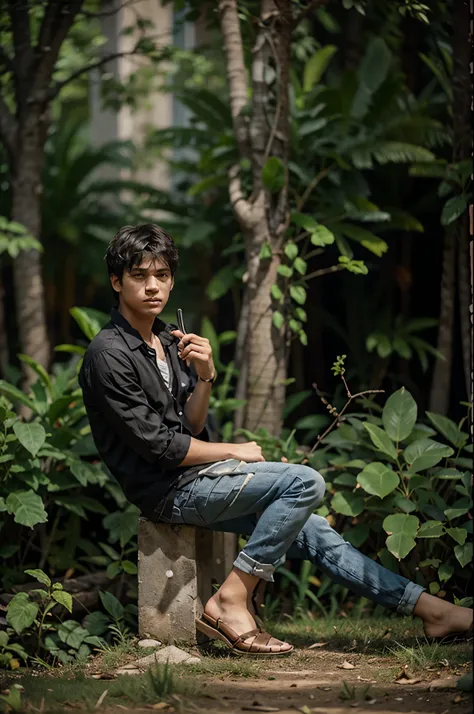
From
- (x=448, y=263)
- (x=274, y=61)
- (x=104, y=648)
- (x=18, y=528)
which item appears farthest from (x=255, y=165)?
(x=104, y=648)

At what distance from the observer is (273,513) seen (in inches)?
152

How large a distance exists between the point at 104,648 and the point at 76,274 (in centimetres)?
485

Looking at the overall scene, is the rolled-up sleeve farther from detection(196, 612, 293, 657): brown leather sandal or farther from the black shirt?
detection(196, 612, 293, 657): brown leather sandal

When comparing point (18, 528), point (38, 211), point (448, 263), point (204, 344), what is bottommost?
point (18, 528)

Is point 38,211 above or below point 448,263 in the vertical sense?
above

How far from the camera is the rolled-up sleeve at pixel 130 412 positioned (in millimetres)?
3807

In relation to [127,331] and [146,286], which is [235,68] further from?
[127,331]

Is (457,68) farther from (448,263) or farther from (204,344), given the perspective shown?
(204,344)

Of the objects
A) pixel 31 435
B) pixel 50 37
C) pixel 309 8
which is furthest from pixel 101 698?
pixel 50 37

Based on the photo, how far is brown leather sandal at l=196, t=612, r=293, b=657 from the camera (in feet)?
12.7

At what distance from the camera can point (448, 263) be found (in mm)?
5711

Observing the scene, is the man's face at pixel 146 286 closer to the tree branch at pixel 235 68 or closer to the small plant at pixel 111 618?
the small plant at pixel 111 618

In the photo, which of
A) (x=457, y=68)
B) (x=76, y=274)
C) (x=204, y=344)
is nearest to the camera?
(x=204, y=344)

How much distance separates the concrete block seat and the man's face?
0.93 m
